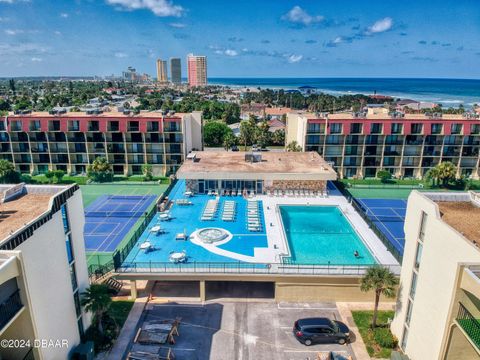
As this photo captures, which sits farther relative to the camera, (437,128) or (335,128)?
(335,128)

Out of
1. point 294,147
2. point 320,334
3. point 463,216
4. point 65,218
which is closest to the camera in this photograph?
point 65,218

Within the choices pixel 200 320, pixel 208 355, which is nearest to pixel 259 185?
pixel 200 320

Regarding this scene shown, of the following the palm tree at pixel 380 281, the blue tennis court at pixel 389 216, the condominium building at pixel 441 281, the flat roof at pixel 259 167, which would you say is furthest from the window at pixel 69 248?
the blue tennis court at pixel 389 216

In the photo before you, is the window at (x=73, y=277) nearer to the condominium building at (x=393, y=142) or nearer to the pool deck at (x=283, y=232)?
the pool deck at (x=283, y=232)

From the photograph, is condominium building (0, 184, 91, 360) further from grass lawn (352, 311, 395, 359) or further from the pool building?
grass lawn (352, 311, 395, 359)

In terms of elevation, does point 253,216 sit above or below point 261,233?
above

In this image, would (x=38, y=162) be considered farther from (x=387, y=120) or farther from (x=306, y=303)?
(x=387, y=120)

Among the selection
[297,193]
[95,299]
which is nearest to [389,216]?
[297,193]

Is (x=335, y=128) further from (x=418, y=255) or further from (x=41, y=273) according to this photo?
(x=41, y=273)
